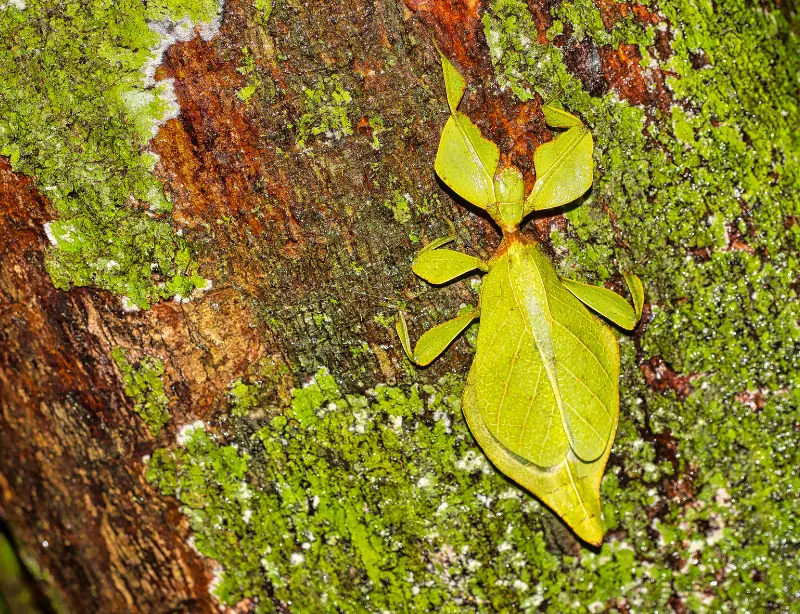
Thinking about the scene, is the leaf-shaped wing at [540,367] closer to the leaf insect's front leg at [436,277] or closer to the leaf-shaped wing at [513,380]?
the leaf-shaped wing at [513,380]

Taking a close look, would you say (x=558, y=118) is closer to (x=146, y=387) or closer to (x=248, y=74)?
(x=248, y=74)

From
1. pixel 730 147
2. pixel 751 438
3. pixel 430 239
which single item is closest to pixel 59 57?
pixel 430 239

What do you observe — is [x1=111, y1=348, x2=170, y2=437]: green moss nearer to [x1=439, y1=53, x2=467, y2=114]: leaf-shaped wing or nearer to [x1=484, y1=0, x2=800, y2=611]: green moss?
[x1=439, y1=53, x2=467, y2=114]: leaf-shaped wing

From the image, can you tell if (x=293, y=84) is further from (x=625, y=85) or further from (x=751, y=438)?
(x=751, y=438)

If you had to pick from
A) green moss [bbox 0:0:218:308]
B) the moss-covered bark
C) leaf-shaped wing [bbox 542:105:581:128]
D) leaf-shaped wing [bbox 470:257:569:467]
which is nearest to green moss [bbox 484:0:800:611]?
the moss-covered bark

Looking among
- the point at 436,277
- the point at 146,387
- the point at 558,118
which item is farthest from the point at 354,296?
the point at 558,118

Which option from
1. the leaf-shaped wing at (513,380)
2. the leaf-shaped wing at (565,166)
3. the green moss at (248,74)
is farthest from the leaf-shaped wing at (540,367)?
the green moss at (248,74)
